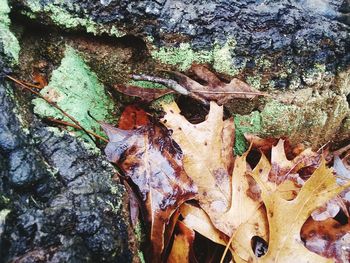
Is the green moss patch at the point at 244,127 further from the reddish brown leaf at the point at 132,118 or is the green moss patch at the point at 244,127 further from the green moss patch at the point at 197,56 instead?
the reddish brown leaf at the point at 132,118

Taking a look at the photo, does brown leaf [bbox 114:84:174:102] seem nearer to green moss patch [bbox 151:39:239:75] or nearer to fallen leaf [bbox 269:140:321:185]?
green moss patch [bbox 151:39:239:75]

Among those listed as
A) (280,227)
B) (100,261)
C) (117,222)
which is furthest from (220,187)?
(100,261)

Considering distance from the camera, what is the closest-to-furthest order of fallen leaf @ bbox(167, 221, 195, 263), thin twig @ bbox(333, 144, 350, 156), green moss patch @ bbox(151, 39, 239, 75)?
fallen leaf @ bbox(167, 221, 195, 263), green moss patch @ bbox(151, 39, 239, 75), thin twig @ bbox(333, 144, 350, 156)

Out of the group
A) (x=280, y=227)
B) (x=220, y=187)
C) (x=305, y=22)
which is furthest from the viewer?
(x=305, y=22)

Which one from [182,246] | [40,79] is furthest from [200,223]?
[40,79]

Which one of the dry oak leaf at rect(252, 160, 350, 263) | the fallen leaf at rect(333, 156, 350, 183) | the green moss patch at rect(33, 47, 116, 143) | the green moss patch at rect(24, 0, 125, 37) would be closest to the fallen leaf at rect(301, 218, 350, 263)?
the dry oak leaf at rect(252, 160, 350, 263)

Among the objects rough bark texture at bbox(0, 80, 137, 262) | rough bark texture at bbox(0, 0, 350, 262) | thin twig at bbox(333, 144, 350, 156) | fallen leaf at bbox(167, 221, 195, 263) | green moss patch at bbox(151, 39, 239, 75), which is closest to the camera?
rough bark texture at bbox(0, 80, 137, 262)

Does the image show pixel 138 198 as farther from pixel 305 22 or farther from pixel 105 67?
pixel 305 22

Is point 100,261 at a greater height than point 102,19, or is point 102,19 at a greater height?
point 102,19

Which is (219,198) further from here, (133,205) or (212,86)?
(212,86)
